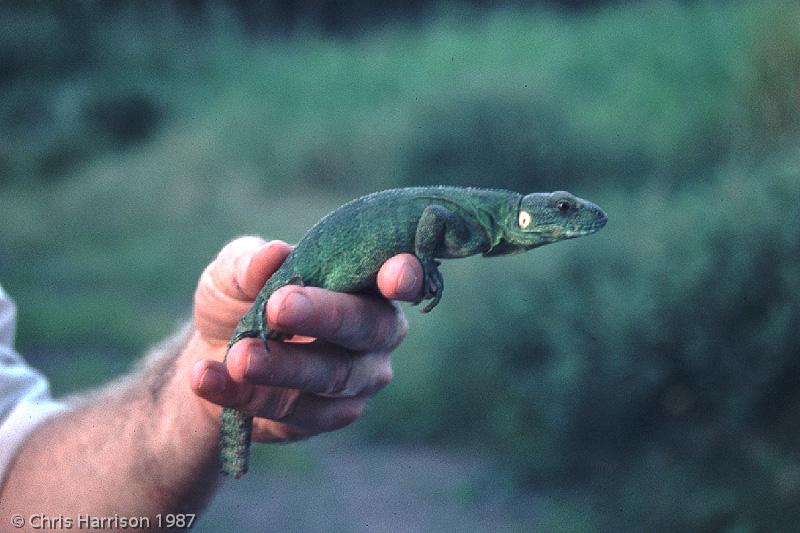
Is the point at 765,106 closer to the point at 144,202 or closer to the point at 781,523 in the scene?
the point at 781,523

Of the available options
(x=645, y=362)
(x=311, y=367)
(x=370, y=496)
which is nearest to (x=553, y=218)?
(x=311, y=367)

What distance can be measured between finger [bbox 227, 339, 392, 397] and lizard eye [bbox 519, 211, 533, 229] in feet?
1.37

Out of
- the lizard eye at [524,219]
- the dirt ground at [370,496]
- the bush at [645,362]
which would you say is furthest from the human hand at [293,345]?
the dirt ground at [370,496]

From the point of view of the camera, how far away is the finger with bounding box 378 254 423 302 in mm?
1440

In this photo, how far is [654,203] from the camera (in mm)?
3621

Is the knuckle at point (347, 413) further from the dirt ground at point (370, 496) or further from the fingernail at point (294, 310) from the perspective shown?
the dirt ground at point (370, 496)

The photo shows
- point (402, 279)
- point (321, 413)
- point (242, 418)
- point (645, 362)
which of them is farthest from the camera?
point (645, 362)

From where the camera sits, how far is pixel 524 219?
1544mm

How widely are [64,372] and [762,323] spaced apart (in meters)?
3.60

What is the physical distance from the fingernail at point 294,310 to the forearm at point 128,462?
1.64 ft

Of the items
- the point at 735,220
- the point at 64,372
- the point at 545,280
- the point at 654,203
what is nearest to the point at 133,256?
the point at 64,372

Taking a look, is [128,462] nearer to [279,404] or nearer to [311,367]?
[279,404]

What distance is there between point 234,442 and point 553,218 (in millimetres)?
656

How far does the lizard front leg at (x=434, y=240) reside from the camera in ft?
4.84
